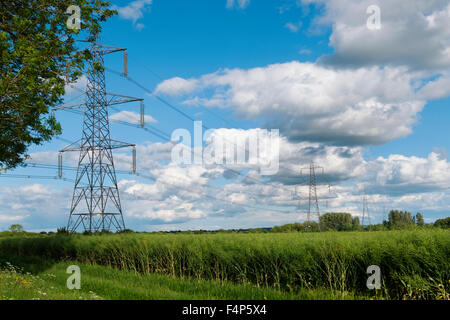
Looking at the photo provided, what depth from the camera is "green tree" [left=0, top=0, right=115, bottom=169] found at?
41.7 feet

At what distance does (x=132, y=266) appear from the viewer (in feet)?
64.7

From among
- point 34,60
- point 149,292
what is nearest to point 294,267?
point 149,292

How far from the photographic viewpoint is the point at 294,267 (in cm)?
1177

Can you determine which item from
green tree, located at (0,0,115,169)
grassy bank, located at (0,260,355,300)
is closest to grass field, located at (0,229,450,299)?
grassy bank, located at (0,260,355,300)

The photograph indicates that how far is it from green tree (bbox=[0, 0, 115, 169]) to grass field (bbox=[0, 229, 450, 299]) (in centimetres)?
679

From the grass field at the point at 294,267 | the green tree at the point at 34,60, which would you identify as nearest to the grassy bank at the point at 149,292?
the grass field at the point at 294,267

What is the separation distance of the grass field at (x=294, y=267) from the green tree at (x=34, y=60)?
6790 mm

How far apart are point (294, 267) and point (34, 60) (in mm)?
11282

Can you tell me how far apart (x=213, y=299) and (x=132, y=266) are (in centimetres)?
1016

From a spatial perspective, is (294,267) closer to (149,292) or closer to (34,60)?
(149,292)

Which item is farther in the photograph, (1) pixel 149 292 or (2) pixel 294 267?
(2) pixel 294 267

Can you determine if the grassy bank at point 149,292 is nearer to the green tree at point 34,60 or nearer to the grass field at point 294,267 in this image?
the grass field at point 294,267

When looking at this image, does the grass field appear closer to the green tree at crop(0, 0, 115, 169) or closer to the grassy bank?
the grassy bank

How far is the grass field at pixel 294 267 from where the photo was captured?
31.0 ft
